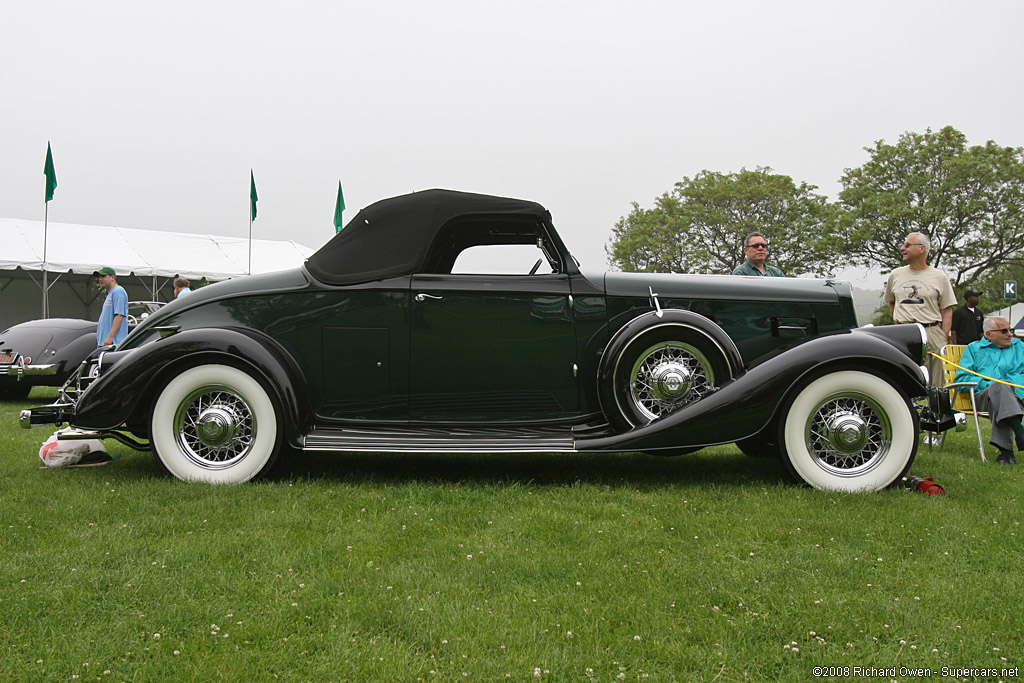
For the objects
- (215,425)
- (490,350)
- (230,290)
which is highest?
(230,290)

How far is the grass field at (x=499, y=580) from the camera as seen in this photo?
2156 millimetres

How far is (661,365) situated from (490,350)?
3.47 ft

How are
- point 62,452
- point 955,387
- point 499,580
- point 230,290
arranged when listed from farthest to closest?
point 955,387
point 62,452
point 230,290
point 499,580

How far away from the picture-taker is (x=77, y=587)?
2643mm

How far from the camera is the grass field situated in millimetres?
2156

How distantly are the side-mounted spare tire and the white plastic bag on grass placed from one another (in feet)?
11.8

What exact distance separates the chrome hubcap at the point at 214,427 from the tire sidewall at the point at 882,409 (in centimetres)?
324

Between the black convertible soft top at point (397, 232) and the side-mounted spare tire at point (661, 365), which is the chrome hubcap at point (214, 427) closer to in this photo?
the black convertible soft top at point (397, 232)

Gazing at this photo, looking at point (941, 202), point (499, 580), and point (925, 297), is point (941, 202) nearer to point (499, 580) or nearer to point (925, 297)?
point (925, 297)

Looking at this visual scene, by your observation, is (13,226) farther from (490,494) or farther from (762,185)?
(762,185)

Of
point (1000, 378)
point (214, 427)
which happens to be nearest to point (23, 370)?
point (214, 427)

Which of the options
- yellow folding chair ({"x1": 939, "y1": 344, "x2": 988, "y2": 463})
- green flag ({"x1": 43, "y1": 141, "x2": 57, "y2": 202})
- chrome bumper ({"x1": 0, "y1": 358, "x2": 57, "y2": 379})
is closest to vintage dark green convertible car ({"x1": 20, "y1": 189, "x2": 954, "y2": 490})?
yellow folding chair ({"x1": 939, "y1": 344, "x2": 988, "y2": 463})

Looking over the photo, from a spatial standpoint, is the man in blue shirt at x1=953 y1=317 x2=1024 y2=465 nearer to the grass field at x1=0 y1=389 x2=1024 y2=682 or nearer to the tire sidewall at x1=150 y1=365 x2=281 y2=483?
the grass field at x1=0 y1=389 x2=1024 y2=682

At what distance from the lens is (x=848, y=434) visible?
4070mm
